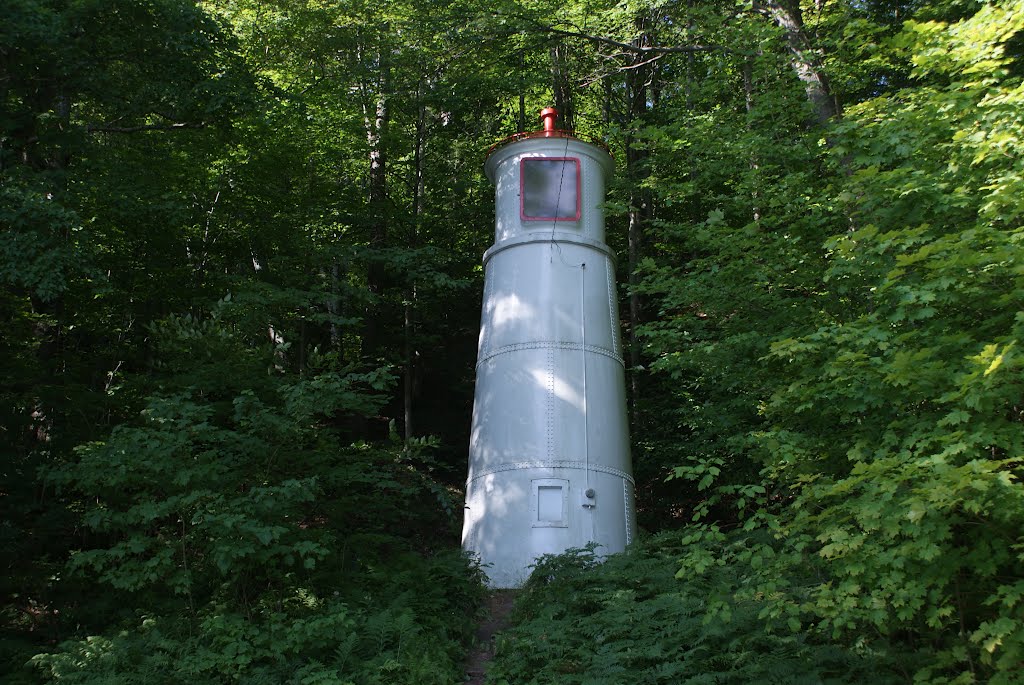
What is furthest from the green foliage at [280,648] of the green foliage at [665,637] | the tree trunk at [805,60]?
the tree trunk at [805,60]

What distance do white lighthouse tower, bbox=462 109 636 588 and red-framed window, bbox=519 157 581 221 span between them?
0.02 m

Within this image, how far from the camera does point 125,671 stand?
8242mm

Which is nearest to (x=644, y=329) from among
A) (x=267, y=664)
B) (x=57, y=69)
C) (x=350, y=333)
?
(x=267, y=664)

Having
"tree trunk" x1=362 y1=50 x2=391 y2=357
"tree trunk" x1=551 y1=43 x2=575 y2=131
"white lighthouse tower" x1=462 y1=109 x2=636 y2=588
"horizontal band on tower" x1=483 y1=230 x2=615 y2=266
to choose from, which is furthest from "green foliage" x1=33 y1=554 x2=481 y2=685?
"tree trunk" x1=551 y1=43 x2=575 y2=131

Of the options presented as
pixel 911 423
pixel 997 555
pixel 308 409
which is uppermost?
pixel 308 409

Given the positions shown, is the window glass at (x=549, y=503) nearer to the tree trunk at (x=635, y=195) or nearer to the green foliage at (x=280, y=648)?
the green foliage at (x=280, y=648)

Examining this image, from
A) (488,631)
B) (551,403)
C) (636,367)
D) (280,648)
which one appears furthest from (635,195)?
(280,648)

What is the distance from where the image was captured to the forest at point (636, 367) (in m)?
6.56

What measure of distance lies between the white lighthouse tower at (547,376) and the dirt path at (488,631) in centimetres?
53

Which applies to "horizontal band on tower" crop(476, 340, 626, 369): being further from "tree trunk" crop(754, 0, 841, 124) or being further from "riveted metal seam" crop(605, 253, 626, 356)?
"tree trunk" crop(754, 0, 841, 124)

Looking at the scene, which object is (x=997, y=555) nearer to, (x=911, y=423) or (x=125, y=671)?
(x=911, y=423)

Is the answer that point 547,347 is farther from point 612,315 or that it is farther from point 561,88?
point 561,88

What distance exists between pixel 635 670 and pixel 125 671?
4654 mm

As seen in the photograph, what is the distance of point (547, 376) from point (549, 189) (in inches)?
136
